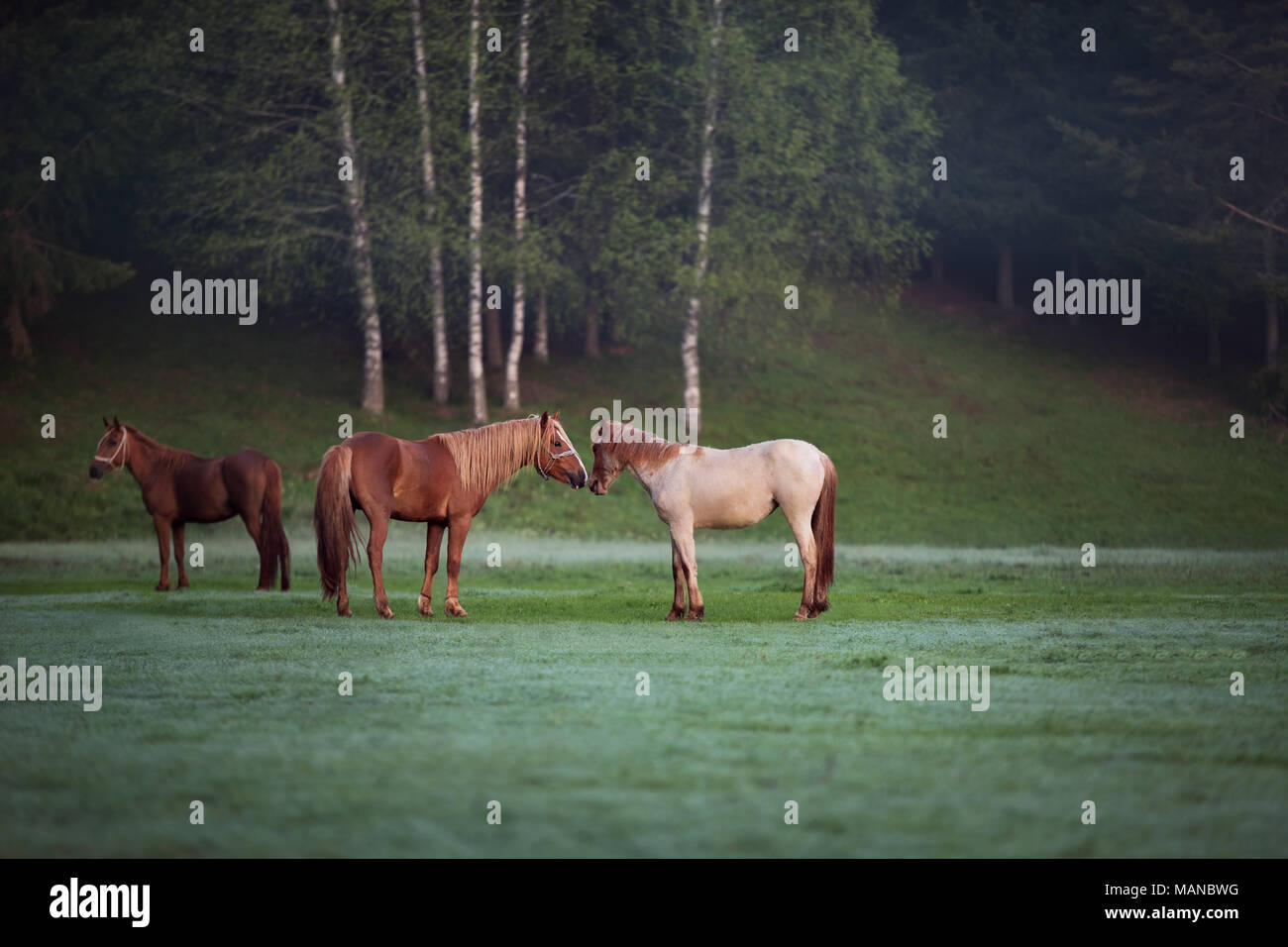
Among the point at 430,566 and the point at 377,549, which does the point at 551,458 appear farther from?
the point at 377,549

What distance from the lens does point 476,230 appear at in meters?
31.7

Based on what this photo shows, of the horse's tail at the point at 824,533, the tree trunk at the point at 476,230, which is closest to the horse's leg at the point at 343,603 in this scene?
the horse's tail at the point at 824,533

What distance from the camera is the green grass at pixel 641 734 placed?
17.7ft

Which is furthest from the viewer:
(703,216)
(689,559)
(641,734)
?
(703,216)

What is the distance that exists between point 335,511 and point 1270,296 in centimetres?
3502

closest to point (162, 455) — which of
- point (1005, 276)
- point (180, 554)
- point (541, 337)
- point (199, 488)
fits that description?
point (199, 488)

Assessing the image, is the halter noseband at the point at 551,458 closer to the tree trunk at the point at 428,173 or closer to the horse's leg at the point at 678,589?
the horse's leg at the point at 678,589

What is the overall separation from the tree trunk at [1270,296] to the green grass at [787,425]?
7.89 feet

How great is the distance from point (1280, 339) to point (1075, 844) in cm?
4948

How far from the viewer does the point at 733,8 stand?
109 ft

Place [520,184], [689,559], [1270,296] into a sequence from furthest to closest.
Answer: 1. [1270,296]
2. [520,184]
3. [689,559]

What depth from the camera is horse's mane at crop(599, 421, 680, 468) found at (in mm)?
14828

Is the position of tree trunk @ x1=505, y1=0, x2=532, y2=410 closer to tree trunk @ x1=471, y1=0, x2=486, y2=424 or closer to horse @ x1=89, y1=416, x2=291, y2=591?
tree trunk @ x1=471, y1=0, x2=486, y2=424

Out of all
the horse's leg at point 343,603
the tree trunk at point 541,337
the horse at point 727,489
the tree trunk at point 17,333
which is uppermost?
the tree trunk at point 541,337
